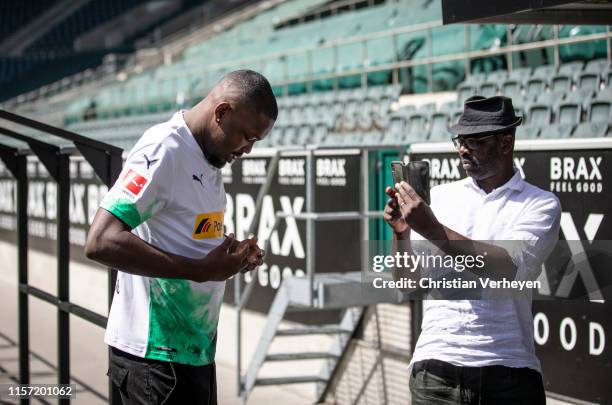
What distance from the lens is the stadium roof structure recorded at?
10.6ft

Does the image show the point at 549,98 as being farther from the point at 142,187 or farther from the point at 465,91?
the point at 142,187

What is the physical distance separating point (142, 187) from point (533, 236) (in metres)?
1.26

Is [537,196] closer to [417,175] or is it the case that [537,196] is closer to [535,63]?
[417,175]

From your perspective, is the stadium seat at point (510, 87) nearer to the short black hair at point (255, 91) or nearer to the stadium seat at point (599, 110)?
the stadium seat at point (599, 110)

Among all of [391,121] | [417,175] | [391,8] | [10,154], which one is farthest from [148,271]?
[391,8]

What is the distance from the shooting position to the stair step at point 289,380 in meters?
6.59

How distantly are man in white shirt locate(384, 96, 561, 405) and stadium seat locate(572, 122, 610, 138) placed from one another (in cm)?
324

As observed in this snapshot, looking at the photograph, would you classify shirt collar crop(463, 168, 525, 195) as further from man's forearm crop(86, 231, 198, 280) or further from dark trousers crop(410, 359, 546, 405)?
man's forearm crop(86, 231, 198, 280)

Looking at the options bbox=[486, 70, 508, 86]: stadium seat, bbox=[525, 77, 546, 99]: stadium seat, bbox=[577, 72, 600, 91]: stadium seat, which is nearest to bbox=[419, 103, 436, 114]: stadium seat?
bbox=[486, 70, 508, 86]: stadium seat

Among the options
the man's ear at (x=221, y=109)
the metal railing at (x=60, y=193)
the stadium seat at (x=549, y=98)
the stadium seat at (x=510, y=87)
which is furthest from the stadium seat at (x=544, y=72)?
the man's ear at (x=221, y=109)

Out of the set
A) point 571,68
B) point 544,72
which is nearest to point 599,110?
point 571,68

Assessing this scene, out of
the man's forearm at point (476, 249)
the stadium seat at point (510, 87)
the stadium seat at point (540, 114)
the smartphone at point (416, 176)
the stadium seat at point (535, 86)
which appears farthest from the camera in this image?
the stadium seat at point (510, 87)

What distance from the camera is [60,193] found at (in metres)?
4.32

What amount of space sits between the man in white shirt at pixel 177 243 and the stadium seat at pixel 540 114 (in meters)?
5.52
